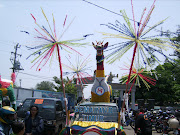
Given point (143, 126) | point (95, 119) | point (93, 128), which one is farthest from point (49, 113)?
point (143, 126)

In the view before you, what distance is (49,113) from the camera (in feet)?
30.2

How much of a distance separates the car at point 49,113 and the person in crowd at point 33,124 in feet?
8.21

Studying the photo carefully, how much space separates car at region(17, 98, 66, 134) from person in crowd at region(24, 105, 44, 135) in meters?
2.50

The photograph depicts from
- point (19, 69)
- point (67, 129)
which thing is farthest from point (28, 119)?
point (19, 69)

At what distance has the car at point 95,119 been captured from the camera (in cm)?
590

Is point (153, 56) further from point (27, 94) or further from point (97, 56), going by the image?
point (27, 94)

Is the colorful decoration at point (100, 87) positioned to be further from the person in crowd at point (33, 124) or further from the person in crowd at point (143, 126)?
the person in crowd at point (33, 124)

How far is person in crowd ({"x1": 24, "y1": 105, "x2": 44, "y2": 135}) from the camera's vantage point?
585 centimetres

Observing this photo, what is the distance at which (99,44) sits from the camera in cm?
1059

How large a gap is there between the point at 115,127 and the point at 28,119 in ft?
7.80

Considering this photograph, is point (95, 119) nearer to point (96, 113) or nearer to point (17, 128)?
point (96, 113)

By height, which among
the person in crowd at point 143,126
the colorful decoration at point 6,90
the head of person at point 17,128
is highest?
the colorful decoration at point 6,90

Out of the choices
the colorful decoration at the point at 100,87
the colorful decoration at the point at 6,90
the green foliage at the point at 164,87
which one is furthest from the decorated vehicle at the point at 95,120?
the green foliage at the point at 164,87

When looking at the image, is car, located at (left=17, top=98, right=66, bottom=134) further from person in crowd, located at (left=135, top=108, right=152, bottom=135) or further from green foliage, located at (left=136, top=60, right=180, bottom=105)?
green foliage, located at (left=136, top=60, right=180, bottom=105)
